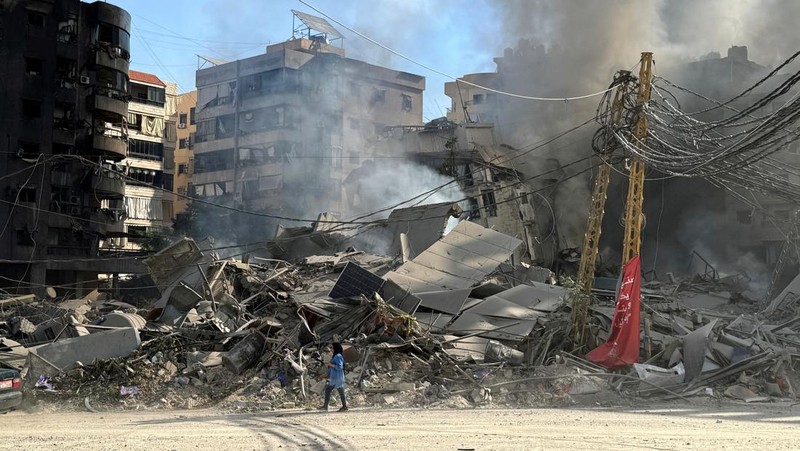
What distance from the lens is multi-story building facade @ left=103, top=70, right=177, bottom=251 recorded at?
5750 centimetres

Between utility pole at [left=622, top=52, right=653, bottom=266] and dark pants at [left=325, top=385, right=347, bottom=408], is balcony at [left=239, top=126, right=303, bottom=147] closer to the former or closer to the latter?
utility pole at [left=622, top=52, right=653, bottom=266]

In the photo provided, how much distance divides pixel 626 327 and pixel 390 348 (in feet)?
14.8

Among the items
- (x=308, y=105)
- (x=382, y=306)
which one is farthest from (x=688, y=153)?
(x=308, y=105)

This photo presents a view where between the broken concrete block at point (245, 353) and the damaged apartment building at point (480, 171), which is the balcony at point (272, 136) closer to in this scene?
the damaged apartment building at point (480, 171)

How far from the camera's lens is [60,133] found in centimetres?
4212

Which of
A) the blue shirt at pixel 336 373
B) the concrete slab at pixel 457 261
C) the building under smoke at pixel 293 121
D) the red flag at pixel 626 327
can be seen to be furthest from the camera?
the building under smoke at pixel 293 121

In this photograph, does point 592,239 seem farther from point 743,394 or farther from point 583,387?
point 743,394

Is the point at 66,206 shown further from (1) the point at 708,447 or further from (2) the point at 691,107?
(1) the point at 708,447

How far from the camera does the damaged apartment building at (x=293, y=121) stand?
59594mm

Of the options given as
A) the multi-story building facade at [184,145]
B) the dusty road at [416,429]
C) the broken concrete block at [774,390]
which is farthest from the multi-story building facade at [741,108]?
the multi-story building facade at [184,145]

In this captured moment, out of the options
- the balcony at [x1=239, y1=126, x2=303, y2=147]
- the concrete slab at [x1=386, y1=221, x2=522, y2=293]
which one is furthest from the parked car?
the balcony at [x1=239, y1=126, x2=303, y2=147]

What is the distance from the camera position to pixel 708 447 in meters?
9.35

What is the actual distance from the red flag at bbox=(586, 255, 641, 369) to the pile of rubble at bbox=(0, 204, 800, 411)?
1.07 ft

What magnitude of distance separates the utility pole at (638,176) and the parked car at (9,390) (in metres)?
11.2
